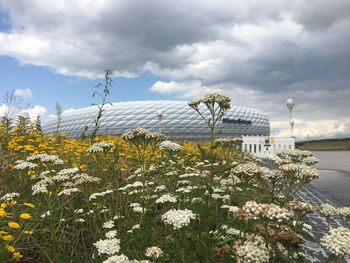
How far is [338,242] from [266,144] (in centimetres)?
3602

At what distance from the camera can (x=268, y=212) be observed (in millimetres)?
2598

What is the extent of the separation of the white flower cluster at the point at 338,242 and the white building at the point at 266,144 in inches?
1290

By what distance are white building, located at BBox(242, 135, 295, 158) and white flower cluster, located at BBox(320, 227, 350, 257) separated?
108ft

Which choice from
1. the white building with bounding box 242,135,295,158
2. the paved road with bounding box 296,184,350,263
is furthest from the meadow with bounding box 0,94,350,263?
the white building with bounding box 242,135,295,158

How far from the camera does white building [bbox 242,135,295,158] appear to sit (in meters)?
35.8

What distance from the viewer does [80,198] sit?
620 cm

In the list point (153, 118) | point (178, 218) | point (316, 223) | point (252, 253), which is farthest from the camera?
point (153, 118)

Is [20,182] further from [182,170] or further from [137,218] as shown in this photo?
[182,170]

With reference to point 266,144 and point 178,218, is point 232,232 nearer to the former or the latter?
point 178,218

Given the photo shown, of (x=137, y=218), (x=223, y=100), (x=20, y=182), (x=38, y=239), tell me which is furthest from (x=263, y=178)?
(x=20, y=182)

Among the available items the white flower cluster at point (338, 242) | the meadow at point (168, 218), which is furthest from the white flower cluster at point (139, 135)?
the white flower cluster at point (338, 242)

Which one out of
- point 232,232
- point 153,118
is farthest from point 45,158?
point 153,118

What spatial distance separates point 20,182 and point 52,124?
117047 mm

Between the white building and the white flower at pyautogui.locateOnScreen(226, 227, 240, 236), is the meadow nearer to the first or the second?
the white flower at pyautogui.locateOnScreen(226, 227, 240, 236)
